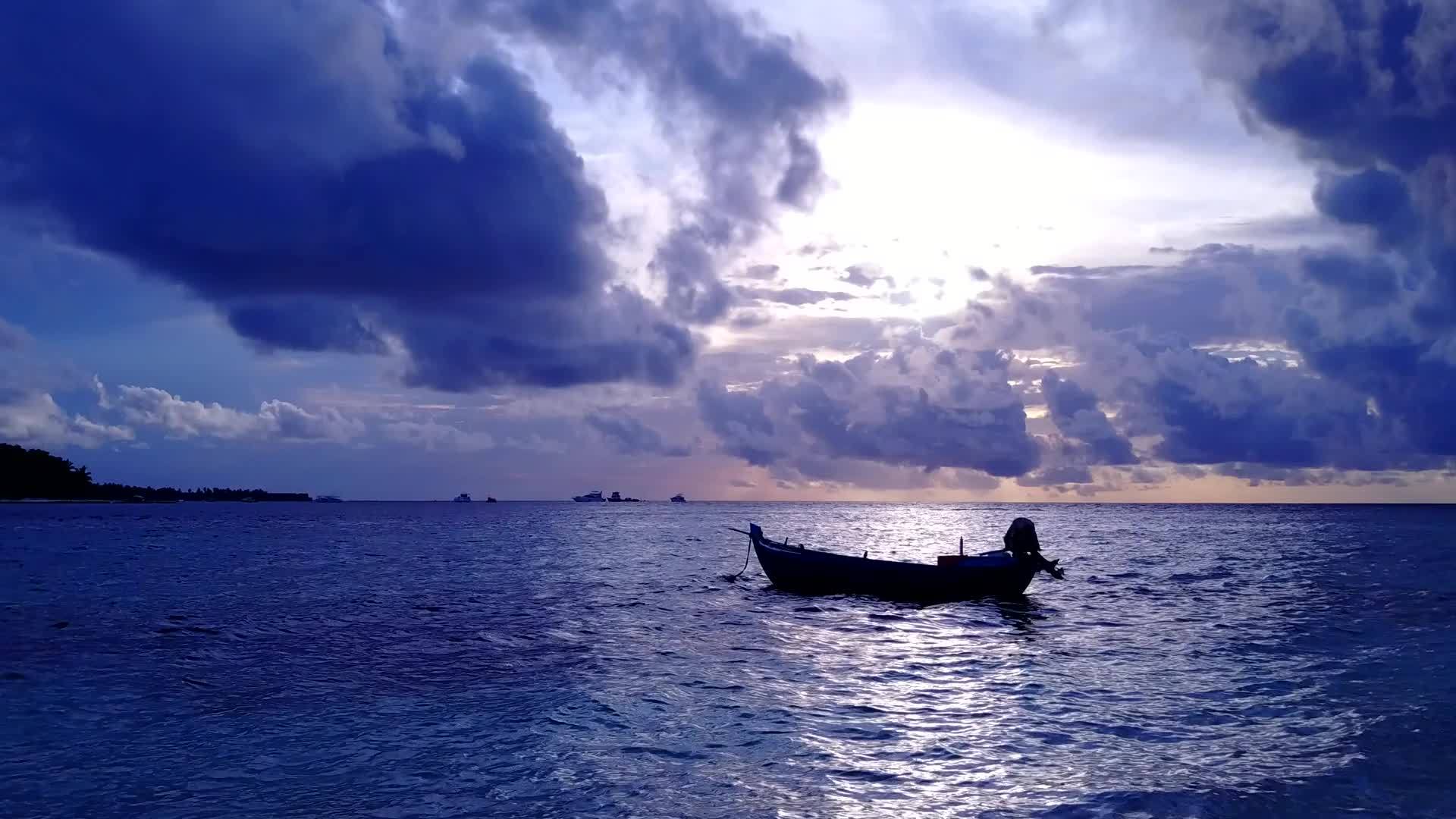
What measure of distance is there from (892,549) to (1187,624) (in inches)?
2343

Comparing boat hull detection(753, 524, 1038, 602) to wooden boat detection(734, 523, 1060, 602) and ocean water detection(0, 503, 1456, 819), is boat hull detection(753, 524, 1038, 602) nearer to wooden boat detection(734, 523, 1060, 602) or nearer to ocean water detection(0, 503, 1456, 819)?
wooden boat detection(734, 523, 1060, 602)

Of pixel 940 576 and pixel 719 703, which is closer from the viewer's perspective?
pixel 719 703

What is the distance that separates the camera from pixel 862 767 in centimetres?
1655

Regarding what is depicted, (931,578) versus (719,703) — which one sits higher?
(931,578)

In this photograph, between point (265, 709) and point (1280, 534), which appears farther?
point (1280, 534)

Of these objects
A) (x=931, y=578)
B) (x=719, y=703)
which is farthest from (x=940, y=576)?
(x=719, y=703)

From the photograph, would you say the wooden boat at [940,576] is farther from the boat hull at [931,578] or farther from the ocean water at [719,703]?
the ocean water at [719,703]

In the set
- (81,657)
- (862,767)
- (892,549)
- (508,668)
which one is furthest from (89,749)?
(892,549)

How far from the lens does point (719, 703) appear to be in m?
21.9

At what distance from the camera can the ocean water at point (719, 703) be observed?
15.2m

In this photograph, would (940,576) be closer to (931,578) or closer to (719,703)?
(931,578)

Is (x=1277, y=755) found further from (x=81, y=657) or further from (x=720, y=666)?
(x=81, y=657)

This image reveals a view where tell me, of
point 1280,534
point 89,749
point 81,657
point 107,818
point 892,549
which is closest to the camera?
point 107,818

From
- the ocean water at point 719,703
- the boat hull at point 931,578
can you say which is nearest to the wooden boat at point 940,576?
the boat hull at point 931,578
